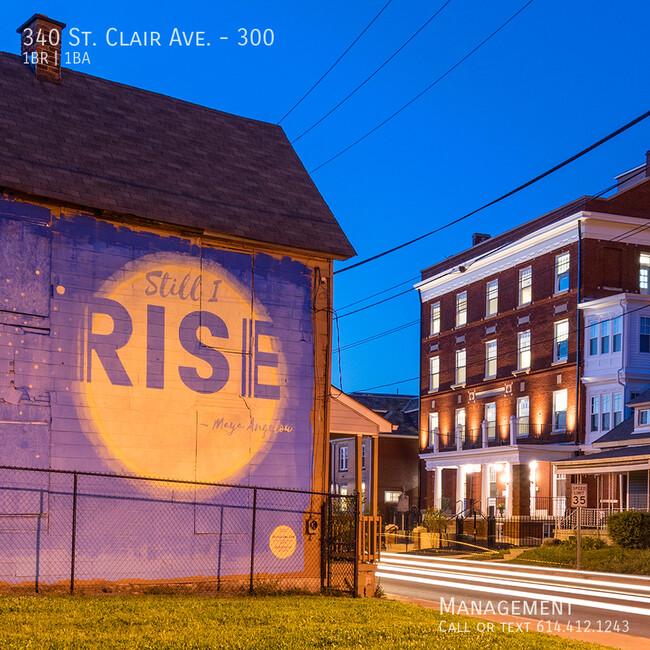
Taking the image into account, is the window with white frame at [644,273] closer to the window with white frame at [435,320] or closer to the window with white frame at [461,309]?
the window with white frame at [461,309]

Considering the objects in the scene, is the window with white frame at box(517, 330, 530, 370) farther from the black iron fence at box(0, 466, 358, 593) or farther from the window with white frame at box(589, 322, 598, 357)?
the black iron fence at box(0, 466, 358, 593)

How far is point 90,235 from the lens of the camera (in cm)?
1609

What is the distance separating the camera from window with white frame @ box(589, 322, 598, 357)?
4075 centimetres

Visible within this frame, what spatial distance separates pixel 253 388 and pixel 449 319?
35.9 metres

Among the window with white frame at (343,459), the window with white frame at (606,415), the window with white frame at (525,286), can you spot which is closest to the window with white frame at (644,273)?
the window with white frame at (525,286)

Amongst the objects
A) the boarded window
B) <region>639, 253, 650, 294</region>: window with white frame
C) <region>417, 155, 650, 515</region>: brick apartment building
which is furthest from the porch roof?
<region>639, 253, 650, 294</region>: window with white frame

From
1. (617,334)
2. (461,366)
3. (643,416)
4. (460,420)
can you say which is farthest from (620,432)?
(461,366)

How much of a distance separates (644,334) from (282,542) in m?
26.6

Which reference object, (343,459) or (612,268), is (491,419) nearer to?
(612,268)

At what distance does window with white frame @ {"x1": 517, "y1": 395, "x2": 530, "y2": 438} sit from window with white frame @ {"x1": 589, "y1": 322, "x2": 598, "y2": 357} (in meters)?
4.88

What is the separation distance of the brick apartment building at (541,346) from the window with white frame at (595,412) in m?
0.06

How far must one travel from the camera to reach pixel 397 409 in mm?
64562

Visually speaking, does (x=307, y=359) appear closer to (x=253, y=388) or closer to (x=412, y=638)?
(x=253, y=388)

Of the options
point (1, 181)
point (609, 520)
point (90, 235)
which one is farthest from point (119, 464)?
point (609, 520)
